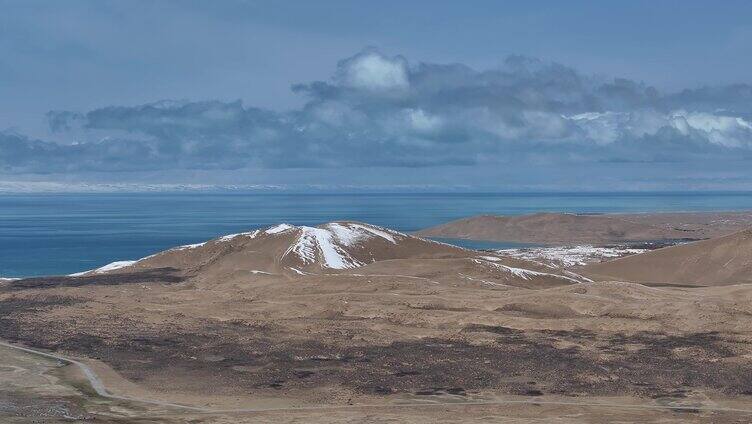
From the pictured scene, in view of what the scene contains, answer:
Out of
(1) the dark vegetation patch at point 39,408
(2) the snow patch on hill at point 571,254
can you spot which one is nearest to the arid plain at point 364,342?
(1) the dark vegetation patch at point 39,408

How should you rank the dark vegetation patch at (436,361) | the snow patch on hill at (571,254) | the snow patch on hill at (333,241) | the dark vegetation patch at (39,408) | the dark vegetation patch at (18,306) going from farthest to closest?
the snow patch on hill at (571,254) → the snow patch on hill at (333,241) → the dark vegetation patch at (18,306) → the dark vegetation patch at (436,361) → the dark vegetation patch at (39,408)

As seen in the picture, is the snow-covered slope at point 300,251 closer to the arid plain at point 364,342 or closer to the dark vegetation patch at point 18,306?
the arid plain at point 364,342

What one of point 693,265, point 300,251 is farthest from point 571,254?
point 300,251

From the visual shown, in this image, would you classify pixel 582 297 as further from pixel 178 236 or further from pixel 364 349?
pixel 178 236

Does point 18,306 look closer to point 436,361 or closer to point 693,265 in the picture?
point 436,361

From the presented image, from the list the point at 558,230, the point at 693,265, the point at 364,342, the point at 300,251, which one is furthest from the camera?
the point at 558,230

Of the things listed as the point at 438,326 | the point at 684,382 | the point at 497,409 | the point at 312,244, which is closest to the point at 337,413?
the point at 497,409
